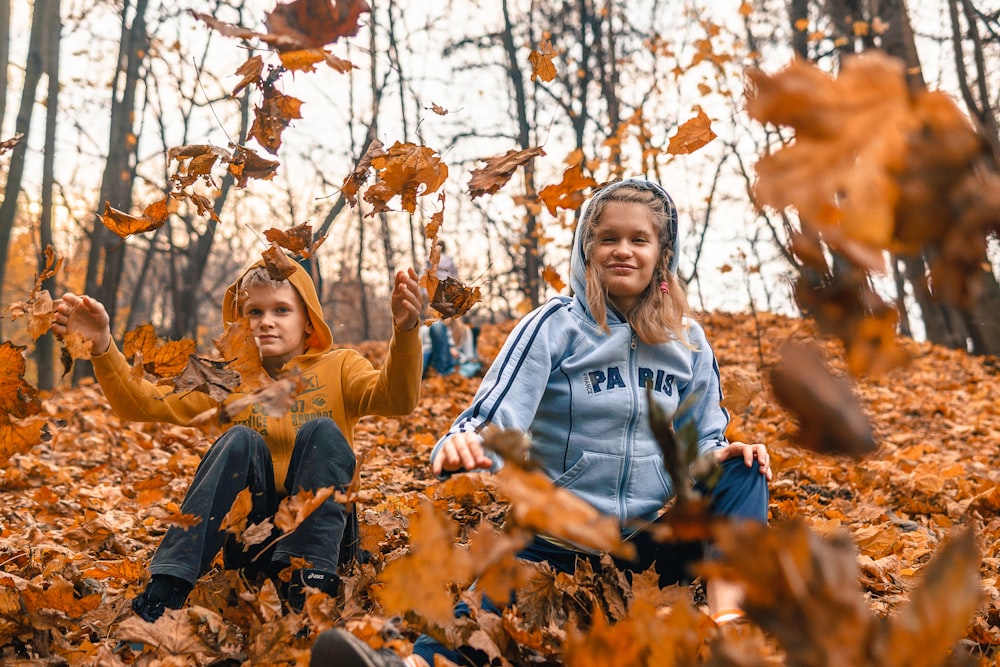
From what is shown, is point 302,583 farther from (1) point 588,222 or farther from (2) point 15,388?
(1) point 588,222

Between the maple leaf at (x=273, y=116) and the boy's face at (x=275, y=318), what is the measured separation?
609 millimetres

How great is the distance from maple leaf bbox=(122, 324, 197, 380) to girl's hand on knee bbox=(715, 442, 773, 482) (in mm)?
1290

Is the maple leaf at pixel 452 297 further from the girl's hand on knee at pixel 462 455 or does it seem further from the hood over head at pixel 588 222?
the girl's hand on knee at pixel 462 455

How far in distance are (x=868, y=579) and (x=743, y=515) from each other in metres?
0.67

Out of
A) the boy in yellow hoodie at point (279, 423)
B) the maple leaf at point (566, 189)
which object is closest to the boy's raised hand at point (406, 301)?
the boy in yellow hoodie at point (279, 423)

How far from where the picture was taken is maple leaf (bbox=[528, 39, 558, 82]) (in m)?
1.86

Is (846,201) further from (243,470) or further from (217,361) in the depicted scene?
(243,470)

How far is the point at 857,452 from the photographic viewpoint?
85cm

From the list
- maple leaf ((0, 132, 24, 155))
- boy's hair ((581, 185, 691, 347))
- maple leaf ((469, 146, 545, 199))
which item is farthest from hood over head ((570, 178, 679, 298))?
maple leaf ((0, 132, 24, 155))

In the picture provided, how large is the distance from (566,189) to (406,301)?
50 centimetres

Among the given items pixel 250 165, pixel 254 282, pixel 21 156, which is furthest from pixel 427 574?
pixel 21 156

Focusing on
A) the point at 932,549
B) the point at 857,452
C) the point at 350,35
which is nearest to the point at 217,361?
the point at 350,35

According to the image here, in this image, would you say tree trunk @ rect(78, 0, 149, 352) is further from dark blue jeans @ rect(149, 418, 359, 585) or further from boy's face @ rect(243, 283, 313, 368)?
dark blue jeans @ rect(149, 418, 359, 585)

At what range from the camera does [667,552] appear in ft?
6.38
